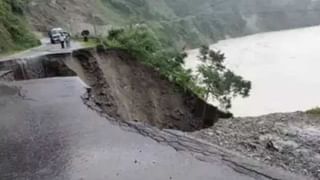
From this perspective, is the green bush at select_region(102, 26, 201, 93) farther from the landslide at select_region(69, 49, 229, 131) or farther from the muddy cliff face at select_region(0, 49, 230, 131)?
the muddy cliff face at select_region(0, 49, 230, 131)

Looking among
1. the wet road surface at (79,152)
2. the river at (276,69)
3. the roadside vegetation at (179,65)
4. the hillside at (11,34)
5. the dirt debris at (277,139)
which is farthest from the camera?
the river at (276,69)

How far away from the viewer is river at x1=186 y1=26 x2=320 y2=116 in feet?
110

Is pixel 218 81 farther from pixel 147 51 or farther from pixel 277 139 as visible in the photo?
pixel 277 139

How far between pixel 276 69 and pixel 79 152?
41.8 m

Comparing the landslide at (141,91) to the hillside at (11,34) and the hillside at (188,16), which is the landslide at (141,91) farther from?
the hillside at (188,16)

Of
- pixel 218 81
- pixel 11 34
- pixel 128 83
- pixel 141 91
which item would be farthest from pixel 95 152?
pixel 218 81

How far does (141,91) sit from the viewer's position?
54.3 feet

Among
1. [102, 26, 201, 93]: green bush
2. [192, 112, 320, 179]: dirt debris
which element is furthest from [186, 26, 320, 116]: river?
[192, 112, 320, 179]: dirt debris

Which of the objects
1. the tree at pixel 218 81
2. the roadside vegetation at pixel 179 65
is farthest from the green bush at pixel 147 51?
the tree at pixel 218 81

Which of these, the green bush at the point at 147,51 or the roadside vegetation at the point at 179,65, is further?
the roadside vegetation at the point at 179,65

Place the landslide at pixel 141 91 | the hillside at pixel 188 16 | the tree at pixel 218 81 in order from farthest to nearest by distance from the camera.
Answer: the hillside at pixel 188 16 → the tree at pixel 218 81 → the landslide at pixel 141 91

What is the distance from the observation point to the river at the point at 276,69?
33656mm

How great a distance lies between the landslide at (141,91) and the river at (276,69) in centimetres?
1470

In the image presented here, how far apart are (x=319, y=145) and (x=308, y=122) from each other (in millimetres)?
2300
